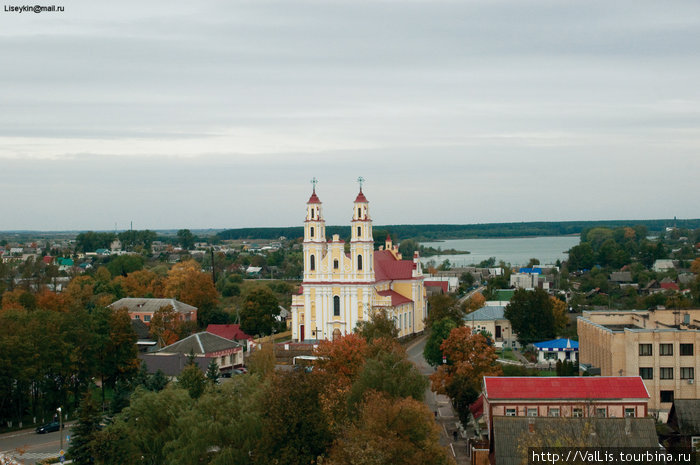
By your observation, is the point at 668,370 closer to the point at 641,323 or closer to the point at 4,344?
the point at 641,323

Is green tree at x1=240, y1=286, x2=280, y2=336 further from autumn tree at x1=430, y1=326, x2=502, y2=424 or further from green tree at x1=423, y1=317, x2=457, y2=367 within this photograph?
autumn tree at x1=430, y1=326, x2=502, y2=424

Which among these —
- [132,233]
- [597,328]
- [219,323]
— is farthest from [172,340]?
[132,233]

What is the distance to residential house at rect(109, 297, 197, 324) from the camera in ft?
228

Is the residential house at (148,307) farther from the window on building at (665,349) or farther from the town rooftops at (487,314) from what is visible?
the window on building at (665,349)

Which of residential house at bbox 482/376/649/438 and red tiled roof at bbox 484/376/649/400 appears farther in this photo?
red tiled roof at bbox 484/376/649/400

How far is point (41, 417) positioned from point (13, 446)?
5136 millimetres

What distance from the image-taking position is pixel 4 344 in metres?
38.9

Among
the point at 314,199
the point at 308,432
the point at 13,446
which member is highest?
the point at 314,199

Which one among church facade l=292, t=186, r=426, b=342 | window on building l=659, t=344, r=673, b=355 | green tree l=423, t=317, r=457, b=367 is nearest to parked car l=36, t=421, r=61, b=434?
green tree l=423, t=317, r=457, b=367

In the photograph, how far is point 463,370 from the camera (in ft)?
127

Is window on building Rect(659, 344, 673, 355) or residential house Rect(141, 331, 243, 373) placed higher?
window on building Rect(659, 344, 673, 355)

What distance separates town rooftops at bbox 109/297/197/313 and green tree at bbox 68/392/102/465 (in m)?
38.7

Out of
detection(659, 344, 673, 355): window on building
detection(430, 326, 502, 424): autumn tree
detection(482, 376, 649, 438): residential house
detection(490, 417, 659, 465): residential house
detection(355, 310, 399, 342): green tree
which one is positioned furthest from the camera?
detection(355, 310, 399, 342): green tree

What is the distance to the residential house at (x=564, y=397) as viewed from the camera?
33.4 metres
